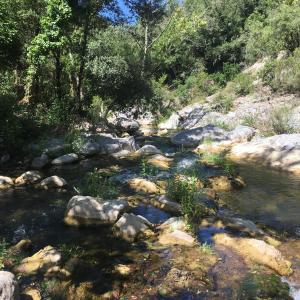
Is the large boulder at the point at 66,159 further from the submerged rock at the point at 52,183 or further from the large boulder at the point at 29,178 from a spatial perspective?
the submerged rock at the point at 52,183

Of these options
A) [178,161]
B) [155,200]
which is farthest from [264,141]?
[155,200]

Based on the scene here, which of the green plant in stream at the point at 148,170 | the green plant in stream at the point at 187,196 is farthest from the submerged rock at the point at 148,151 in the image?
the green plant in stream at the point at 187,196

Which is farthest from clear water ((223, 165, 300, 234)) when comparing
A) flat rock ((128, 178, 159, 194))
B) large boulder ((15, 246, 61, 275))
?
large boulder ((15, 246, 61, 275))

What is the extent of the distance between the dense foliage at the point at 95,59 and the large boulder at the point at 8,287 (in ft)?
30.7

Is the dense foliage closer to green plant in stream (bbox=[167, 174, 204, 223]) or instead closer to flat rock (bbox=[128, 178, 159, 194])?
flat rock (bbox=[128, 178, 159, 194])

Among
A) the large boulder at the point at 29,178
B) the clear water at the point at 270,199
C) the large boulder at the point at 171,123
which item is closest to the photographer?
the clear water at the point at 270,199

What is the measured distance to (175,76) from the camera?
40469 mm

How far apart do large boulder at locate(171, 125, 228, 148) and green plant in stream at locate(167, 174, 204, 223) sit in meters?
8.72

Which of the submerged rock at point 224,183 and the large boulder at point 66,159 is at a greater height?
the large boulder at point 66,159

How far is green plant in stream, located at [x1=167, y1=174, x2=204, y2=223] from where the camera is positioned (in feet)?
25.1

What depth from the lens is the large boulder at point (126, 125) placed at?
22.8 metres

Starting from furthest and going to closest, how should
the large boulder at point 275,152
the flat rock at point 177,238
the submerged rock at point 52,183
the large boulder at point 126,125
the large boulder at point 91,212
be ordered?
the large boulder at point 126,125 → the large boulder at point 275,152 → the submerged rock at point 52,183 → the large boulder at point 91,212 → the flat rock at point 177,238

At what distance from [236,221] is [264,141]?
8.39 metres

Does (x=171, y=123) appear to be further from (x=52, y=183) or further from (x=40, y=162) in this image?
(x=52, y=183)
